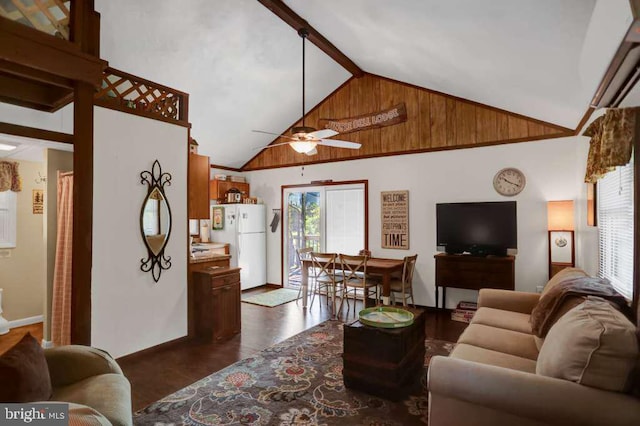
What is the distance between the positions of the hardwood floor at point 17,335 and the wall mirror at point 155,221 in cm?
154

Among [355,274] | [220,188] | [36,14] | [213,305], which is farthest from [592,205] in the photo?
[220,188]

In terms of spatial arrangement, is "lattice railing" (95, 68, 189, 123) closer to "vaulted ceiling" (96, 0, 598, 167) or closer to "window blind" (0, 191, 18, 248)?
"vaulted ceiling" (96, 0, 598, 167)

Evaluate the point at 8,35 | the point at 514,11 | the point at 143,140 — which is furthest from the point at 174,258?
the point at 514,11

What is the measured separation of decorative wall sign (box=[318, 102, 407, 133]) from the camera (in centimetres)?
555

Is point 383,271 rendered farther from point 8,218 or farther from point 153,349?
point 8,218

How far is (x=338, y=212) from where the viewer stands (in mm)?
6324

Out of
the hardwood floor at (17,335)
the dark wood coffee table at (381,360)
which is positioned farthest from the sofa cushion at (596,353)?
the hardwood floor at (17,335)

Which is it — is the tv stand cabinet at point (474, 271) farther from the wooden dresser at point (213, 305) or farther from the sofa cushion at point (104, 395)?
the sofa cushion at point (104, 395)

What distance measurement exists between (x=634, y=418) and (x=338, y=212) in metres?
5.07

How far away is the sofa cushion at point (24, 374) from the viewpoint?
143cm

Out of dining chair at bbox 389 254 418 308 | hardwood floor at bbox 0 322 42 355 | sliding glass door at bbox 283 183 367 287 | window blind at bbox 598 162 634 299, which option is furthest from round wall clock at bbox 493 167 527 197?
hardwood floor at bbox 0 322 42 355

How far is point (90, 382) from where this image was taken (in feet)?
6.20

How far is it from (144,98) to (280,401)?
10.4 feet

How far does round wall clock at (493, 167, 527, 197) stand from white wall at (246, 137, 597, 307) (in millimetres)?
67
